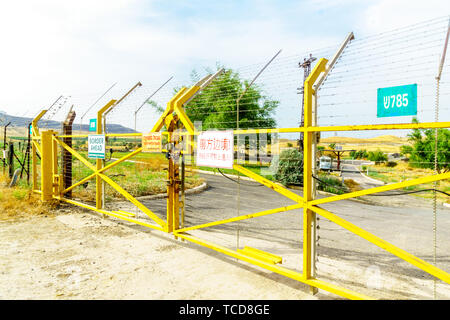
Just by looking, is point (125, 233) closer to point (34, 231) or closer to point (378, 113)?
point (34, 231)

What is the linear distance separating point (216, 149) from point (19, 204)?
6.79 meters

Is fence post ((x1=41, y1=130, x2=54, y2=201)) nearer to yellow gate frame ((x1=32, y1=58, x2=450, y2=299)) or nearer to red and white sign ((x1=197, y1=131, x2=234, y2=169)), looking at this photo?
→ yellow gate frame ((x1=32, y1=58, x2=450, y2=299))

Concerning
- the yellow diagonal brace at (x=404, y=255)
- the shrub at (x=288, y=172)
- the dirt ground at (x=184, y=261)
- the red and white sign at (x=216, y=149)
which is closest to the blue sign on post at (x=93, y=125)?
the dirt ground at (x=184, y=261)

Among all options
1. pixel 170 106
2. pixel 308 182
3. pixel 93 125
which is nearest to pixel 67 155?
pixel 93 125

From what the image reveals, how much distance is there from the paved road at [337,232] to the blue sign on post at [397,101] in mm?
2297

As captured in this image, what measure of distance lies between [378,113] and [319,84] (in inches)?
35.7

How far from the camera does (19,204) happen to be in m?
8.46

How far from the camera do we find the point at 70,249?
5.46 m

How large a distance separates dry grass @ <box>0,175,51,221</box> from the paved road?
2.93m

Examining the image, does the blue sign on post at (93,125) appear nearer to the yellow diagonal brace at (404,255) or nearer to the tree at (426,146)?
the yellow diagonal brace at (404,255)

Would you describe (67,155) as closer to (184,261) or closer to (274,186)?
(184,261)

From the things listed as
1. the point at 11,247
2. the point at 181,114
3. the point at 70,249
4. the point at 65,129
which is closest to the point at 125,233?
the point at 70,249

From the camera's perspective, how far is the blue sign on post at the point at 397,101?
3.04 m

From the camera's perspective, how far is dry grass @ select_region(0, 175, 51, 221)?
25.6ft
